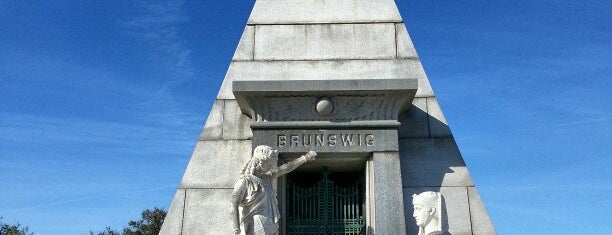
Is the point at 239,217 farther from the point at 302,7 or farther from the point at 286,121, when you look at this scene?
the point at 302,7

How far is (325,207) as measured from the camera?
1085 centimetres

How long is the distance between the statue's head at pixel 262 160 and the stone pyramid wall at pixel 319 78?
3.79 ft

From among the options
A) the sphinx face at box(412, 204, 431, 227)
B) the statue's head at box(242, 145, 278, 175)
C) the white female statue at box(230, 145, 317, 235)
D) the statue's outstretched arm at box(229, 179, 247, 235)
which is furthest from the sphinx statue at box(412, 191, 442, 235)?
the statue's outstretched arm at box(229, 179, 247, 235)

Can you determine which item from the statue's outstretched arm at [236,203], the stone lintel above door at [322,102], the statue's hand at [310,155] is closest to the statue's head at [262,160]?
the statue's outstretched arm at [236,203]

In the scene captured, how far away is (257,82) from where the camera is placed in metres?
10.2

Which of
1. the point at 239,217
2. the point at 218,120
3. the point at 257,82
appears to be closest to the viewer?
the point at 239,217

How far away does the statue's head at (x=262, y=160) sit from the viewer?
9422mm

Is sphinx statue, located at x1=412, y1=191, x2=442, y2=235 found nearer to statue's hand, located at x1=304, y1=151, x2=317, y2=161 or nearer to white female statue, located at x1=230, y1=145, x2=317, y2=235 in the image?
statue's hand, located at x1=304, y1=151, x2=317, y2=161

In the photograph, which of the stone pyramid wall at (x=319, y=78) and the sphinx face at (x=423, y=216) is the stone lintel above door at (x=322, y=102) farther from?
the sphinx face at (x=423, y=216)

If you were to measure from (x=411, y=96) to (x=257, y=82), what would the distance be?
94.4 inches

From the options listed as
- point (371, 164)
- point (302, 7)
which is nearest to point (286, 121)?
point (371, 164)

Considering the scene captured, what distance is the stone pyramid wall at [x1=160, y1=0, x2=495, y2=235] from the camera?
1040 cm

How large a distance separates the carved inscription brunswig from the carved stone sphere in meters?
0.36

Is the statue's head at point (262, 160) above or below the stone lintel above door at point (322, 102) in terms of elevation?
below
